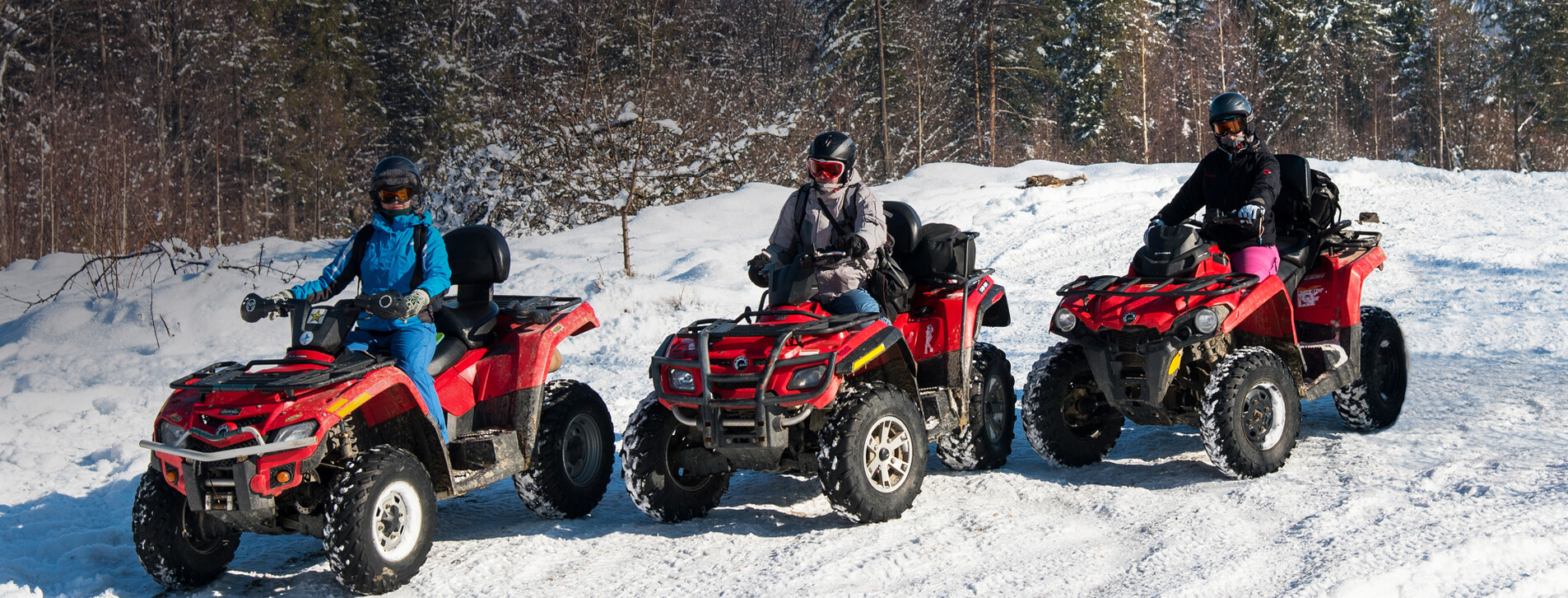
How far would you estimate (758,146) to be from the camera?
92.6ft

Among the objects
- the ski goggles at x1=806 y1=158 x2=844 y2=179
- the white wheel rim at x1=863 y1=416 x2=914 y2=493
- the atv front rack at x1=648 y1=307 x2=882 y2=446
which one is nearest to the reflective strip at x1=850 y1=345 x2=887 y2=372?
the atv front rack at x1=648 y1=307 x2=882 y2=446

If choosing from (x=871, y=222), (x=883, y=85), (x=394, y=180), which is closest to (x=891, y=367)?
(x=871, y=222)

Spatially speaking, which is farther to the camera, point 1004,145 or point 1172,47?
point 1172,47

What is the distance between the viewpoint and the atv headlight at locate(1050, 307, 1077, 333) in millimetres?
5965

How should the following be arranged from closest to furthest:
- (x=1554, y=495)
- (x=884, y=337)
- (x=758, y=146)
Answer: (x=1554, y=495), (x=884, y=337), (x=758, y=146)

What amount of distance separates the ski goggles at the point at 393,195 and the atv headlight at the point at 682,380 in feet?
4.94

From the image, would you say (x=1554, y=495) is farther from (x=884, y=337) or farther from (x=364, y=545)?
(x=364, y=545)

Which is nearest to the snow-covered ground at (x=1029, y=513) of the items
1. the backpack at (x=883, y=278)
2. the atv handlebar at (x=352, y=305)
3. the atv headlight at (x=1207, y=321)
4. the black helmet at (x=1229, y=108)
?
the atv headlight at (x=1207, y=321)

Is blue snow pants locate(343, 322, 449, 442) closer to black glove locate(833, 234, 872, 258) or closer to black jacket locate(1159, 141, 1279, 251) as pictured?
black glove locate(833, 234, 872, 258)

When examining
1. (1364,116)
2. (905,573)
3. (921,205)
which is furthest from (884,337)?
(1364,116)

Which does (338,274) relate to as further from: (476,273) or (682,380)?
(682,380)

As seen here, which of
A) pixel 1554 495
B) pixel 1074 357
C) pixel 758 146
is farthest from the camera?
pixel 758 146

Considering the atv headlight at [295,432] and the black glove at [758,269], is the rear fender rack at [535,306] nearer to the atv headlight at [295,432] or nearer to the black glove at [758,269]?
the black glove at [758,269]

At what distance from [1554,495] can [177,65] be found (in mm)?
42611
